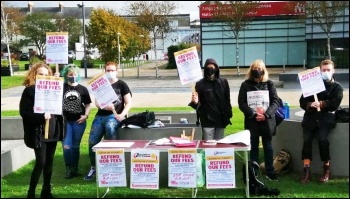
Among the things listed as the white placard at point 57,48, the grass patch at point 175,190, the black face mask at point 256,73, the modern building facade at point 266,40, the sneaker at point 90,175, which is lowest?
the grass patch at point 175,190

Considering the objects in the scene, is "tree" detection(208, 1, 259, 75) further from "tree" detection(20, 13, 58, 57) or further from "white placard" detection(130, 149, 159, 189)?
"tree" detection(20, 13, 58, 57)

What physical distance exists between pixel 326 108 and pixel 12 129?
6.66 metres

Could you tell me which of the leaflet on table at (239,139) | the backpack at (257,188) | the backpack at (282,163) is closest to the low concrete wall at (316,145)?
the backpack at (282,163)

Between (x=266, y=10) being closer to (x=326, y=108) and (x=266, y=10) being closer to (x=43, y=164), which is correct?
(x=326, y=108)

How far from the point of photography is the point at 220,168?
5.98m

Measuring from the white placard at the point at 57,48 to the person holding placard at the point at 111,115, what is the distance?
0.80 m

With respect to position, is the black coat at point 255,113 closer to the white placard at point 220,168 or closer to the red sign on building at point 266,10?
the white placard at point 220,168

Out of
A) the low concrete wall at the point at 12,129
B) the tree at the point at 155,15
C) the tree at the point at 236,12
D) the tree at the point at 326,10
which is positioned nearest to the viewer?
the low concrete wall at the point at 12,129

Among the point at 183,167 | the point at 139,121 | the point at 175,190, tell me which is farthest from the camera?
the point at 139,121

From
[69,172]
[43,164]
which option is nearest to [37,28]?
[69,172]

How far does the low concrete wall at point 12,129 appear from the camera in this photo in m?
10.2

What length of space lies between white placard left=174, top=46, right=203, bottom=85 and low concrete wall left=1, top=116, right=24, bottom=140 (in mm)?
4532

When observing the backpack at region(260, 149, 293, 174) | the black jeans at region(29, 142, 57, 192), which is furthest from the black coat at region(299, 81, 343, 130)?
the black jeans at region(29, 142, 57, 192)

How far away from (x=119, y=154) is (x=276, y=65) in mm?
38819
